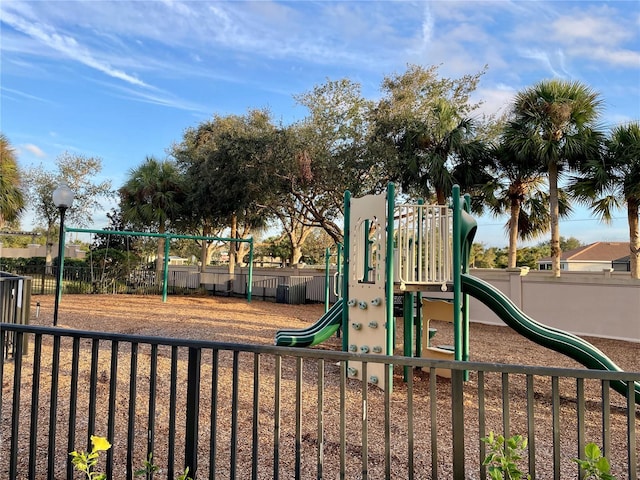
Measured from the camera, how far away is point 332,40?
7.47 metres

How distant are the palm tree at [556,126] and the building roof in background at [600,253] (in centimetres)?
2783

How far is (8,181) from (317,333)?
40.1ft

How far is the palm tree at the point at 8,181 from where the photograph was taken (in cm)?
1318

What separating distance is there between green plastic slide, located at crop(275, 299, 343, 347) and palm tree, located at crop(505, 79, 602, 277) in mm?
7164

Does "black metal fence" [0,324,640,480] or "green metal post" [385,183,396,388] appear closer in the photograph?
"black metal fence" [0,324,640,480]

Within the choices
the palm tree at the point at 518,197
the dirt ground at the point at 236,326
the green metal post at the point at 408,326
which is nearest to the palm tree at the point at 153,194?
the dirt ground at the point at 236,326

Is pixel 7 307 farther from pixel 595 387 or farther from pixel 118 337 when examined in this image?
pixel 595 387

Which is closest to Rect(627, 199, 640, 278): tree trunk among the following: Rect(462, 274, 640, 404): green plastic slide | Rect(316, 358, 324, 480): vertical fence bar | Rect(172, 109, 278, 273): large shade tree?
Rect(462, 274, 640, 404): green plastic slide

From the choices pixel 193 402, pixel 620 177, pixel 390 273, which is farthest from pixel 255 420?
pixel 620 177

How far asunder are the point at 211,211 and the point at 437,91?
1012 cm

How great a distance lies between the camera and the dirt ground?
7.73 metres

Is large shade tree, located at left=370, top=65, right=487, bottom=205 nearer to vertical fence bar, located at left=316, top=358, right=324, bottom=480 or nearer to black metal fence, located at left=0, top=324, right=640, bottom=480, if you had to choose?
black metal fence, located at left=0, top=324, right=640, bottom=480

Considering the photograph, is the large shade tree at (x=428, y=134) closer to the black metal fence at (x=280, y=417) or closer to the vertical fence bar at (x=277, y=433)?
the black metal fence at (x=280, y=417)

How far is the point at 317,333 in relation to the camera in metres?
6.06
